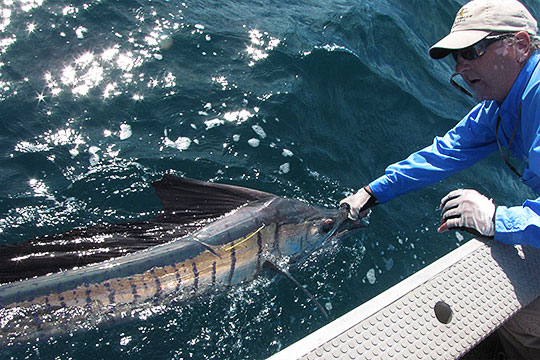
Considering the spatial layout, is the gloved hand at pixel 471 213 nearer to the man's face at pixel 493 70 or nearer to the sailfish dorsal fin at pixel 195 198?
the man's face at pixel 493 70

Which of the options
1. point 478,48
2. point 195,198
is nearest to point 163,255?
point 195,198

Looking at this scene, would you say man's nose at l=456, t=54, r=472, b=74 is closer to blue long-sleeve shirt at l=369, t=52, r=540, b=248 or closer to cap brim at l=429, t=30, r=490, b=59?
cap brim at l=429, t=30, r=490, b=59

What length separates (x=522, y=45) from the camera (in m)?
2.74

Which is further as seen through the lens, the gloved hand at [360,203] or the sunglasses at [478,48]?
the gloved hand at [360,203]

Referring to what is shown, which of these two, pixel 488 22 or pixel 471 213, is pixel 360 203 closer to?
pixel 471 213

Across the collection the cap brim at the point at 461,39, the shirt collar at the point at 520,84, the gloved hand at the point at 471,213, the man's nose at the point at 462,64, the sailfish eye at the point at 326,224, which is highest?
the cap brim at the point at 461,39

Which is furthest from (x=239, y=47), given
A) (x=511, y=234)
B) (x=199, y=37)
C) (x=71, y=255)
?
(x=511, y=234)

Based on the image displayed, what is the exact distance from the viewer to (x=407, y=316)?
244cm

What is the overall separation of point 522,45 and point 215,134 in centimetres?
281

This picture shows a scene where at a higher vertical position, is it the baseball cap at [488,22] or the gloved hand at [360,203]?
the baseball cap at [488,22]

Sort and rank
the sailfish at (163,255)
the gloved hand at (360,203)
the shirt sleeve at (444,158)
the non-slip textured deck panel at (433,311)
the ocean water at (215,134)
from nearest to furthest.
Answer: the non-slip textured deck panel at (433,311), the sailfish at (163,255), the ocean water at (215,134), the shirt sleeve at (444,158), the gloved hand at (360,203)

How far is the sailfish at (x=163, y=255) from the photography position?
2.64 m

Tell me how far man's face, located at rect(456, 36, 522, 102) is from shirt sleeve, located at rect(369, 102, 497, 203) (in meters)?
0.50

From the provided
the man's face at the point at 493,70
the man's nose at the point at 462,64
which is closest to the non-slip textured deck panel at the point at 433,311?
the man's face at the point at 493,70
